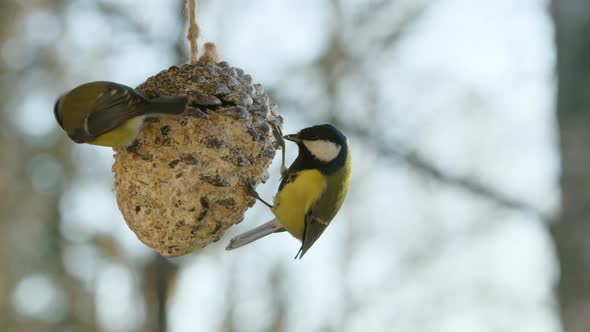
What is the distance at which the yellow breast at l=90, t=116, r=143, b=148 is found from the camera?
1730mm

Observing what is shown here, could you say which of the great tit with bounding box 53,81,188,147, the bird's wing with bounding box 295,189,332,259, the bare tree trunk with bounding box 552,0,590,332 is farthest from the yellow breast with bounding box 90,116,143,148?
the bare tree trunk with bounding box 552,0,590,332

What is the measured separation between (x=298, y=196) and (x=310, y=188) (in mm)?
43

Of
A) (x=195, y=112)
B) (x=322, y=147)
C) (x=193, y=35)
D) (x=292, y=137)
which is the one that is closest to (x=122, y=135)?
(x=195, y=112)

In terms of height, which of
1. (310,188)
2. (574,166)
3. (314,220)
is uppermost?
(310,188)

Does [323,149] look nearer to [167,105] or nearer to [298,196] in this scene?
[298,196]

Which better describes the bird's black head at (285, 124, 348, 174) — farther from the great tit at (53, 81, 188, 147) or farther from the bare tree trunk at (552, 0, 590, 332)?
the bare tree trunk at (552, 0, 590, 332)

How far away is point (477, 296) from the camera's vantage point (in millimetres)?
4820

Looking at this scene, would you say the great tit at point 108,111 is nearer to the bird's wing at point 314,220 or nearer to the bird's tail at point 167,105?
the bird's tail at point 167,105

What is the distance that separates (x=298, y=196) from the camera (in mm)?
2057

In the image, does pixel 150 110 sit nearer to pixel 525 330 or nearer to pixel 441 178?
pixel 441 178

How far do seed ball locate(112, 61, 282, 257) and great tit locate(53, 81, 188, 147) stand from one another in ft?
0.16

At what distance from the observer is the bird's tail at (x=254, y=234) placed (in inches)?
81.3

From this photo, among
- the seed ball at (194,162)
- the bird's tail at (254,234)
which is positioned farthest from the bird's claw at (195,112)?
the bird's tail at (254,234)

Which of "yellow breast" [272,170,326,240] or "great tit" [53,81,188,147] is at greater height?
"great tit" [53,81,188,147]
